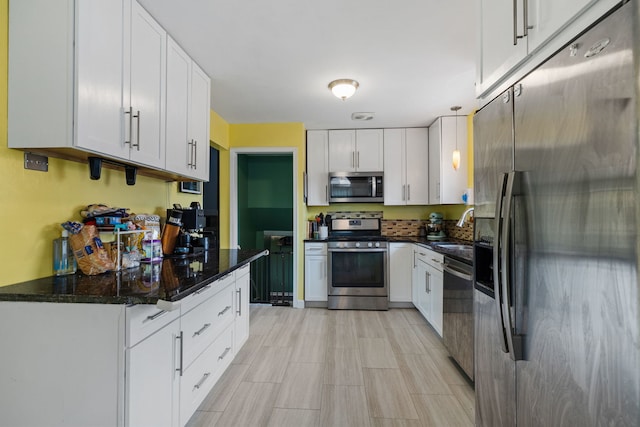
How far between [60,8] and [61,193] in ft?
2.79

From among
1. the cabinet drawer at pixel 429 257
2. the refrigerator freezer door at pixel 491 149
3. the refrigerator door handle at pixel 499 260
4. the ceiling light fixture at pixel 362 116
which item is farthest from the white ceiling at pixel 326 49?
the cabinet drawer at pixel 429 257

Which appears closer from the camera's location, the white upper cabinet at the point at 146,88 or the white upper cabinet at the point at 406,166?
the white upper cabinet at the point at 146,88

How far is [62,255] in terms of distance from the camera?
1.50 meters

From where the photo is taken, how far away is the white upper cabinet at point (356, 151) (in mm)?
4156

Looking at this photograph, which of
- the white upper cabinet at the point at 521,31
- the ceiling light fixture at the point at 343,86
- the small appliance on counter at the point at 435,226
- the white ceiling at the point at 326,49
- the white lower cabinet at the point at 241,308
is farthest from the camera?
the small appliance on counter at the point at 435,226

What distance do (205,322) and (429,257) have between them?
2.30 m

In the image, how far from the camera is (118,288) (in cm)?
127

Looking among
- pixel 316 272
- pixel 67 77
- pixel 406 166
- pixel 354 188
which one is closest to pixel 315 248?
pixel 316 272

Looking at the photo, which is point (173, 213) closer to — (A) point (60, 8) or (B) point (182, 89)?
(B) point (182, 89)

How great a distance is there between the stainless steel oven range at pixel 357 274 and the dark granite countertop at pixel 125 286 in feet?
7.00

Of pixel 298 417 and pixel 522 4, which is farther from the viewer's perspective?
pixel 298 417

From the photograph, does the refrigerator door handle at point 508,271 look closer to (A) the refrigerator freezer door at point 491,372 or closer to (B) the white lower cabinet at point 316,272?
(A) the refrigerator freezer door at point 491,372

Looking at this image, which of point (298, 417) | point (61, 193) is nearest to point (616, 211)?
point (298, 417)

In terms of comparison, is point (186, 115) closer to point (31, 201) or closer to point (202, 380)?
point (31, 201)
